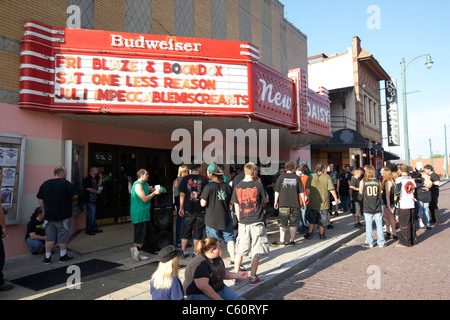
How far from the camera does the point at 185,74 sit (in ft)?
23.8

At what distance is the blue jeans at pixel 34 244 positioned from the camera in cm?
611

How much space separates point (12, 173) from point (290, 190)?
5.96 meters

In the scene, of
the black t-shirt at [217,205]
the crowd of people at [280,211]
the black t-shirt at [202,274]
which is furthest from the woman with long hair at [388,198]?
the black t-shirt at [202,274]

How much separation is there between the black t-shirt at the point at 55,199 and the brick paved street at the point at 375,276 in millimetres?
3965

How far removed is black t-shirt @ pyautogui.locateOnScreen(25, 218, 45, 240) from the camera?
6.07 metres

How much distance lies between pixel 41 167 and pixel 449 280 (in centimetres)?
820

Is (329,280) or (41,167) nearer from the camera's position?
(329,280)

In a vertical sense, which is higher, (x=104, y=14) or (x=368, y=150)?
(x=104, y=14)

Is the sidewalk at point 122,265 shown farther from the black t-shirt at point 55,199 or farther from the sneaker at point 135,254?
the black t-shirt at point 55,199

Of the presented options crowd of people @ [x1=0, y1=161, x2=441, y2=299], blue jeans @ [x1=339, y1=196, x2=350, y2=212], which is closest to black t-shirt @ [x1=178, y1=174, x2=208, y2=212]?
crowd of people @ [x1=0, y1=161, x2=441, y2=299]

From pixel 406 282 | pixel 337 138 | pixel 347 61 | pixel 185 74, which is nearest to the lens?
pixel 406 282
